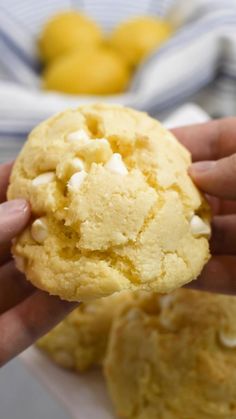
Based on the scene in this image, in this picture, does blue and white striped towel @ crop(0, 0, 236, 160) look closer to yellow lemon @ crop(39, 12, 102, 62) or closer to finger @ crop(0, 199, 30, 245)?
yellow lemon @ crop(39, 12, 102, 62)

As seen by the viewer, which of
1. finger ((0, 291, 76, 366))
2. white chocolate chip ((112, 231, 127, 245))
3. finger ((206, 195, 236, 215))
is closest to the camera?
white chocolate chip ((112, 231, 127, 245))

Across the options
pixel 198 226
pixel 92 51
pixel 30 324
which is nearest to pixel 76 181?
pixel 198 226

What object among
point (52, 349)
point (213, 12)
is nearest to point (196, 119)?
point (213, 12)

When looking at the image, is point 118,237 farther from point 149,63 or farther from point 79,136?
point 149,63

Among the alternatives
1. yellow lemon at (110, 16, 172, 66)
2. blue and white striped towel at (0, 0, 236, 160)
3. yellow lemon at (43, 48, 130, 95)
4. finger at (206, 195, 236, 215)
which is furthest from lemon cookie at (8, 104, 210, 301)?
yellow lemon at (110, 16, 172, 66)

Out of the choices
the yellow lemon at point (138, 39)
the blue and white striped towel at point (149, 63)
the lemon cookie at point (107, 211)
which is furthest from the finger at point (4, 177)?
the yellow lemon at point (138, 39)
